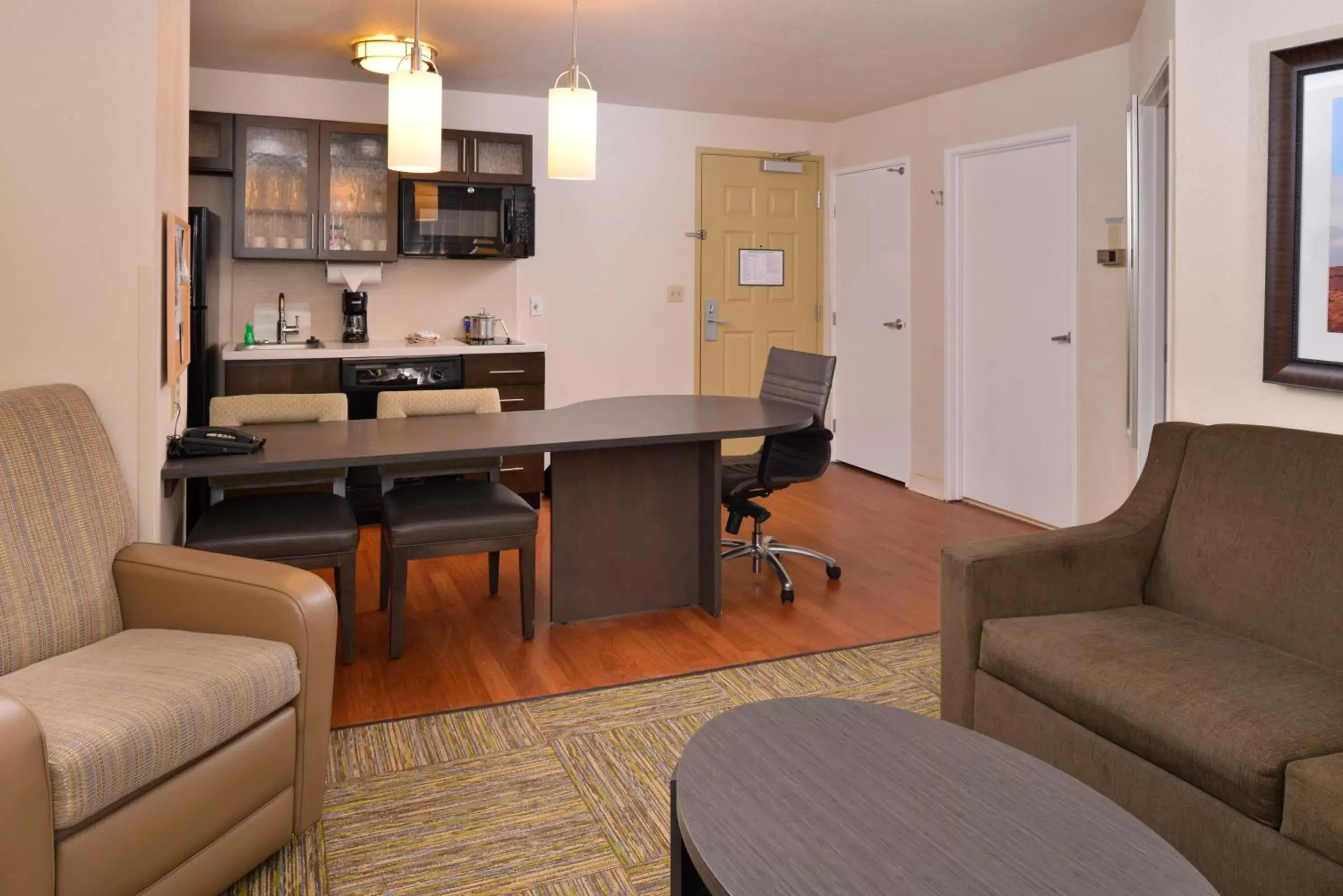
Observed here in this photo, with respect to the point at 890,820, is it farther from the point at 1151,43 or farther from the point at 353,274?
the point at 353,274

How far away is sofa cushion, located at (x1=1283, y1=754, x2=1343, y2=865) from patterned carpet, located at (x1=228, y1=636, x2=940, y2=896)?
3.75ft

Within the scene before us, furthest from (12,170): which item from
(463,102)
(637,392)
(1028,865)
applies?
(637,392)

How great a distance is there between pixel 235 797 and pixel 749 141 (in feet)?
18.4

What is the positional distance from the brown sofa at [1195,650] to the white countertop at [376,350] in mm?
3559

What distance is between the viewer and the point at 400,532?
3248 millimetres

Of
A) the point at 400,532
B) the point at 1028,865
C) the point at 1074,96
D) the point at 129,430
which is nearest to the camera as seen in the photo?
the point at 1028,865

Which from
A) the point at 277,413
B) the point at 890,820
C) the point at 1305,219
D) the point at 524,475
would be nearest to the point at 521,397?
the point at 524,475

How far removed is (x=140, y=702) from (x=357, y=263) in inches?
163

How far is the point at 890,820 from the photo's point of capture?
151 cm

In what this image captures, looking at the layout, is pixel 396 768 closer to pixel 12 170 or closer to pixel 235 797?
pixel 235 797

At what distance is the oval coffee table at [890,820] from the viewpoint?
1355mm

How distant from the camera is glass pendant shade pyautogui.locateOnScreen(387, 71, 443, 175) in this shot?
3.00 metres

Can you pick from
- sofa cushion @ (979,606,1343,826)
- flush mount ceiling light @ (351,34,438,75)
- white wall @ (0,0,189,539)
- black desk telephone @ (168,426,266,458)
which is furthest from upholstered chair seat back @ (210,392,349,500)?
sofa cushion @ (979,606,1343,826)

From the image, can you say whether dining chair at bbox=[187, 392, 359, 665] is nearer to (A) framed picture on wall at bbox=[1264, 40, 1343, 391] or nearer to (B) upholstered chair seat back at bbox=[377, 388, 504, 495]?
(B) upholstered chair seat back at bbox=[377, 388, 504, 495]
